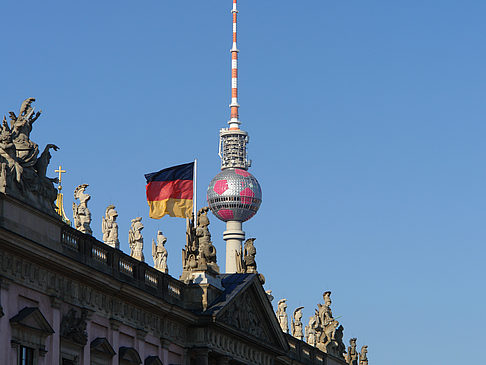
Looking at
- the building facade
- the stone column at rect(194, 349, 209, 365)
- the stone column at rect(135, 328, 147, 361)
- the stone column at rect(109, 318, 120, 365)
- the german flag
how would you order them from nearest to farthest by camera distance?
the building facade → the stone column at rect(109, 318, 120, 365) → the stone column at rect(135, 328, 147, 361) → the stone column at rect(194, 349, 209, 365) → the german flag

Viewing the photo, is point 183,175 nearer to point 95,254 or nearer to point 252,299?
point 252,299

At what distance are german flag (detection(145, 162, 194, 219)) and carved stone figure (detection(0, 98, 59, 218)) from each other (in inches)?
777

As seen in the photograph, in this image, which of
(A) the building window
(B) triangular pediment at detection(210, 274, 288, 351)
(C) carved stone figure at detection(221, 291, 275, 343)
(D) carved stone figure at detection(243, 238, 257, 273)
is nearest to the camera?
(A) the building window

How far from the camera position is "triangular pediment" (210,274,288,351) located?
245 feet

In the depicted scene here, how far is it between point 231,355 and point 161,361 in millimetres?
7966

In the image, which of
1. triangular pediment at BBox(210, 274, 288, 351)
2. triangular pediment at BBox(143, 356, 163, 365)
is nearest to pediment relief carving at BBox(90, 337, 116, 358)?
triangular pediment at BBox(143, 356, 163, 365)

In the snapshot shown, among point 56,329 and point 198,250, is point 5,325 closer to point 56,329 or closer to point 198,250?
point 56,329

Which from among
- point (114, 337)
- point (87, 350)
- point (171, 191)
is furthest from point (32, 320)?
point (171, 191)

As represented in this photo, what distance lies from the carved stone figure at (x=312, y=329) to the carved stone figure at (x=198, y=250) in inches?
956

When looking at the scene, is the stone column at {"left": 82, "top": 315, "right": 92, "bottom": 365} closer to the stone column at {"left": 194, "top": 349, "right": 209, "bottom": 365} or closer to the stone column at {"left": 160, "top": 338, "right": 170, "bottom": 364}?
the stone column at {"left": 160, "top": 338, "right": 170, "bottom": 364}

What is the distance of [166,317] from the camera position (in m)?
69.6

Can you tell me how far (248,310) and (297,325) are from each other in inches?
894

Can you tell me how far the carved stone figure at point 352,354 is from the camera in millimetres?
105325

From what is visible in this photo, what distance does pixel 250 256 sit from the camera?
8319 centimetres
